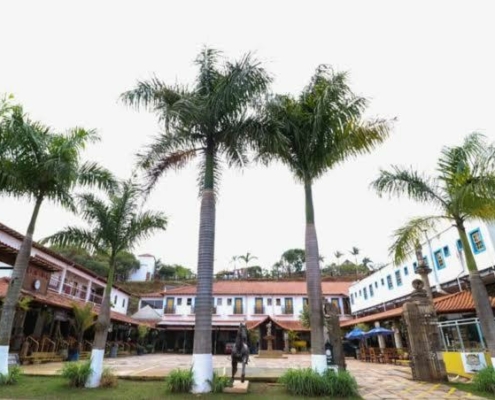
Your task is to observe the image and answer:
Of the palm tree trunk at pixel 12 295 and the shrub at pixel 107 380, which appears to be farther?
the shrub at pixel 107 380

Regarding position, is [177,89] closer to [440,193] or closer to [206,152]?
[206,152]

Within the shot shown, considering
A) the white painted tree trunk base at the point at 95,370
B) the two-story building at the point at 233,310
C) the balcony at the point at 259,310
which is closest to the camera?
the white painted tree trunk base at the point at 95,370

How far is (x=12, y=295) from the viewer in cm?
949

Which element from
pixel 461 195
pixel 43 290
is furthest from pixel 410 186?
pixel 43 290

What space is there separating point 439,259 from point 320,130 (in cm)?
1521

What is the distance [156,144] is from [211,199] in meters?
2.74

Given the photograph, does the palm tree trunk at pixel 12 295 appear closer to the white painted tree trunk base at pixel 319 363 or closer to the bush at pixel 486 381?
the white painted tree trunk base at pixel 319 363

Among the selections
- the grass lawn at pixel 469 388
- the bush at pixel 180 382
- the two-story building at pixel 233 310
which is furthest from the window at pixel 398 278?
the bush at pixel 180 382

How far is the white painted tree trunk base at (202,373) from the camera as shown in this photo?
770cm

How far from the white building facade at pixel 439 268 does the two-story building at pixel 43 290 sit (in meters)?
17.2

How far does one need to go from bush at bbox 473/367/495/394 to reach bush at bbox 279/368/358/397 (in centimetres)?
380

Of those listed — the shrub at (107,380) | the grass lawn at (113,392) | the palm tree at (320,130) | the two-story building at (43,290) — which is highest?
the palm tree at (320,130)

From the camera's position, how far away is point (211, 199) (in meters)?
9.53

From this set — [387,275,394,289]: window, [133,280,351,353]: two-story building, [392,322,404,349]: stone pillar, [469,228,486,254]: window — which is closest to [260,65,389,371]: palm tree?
[469,228,486,254]: window
